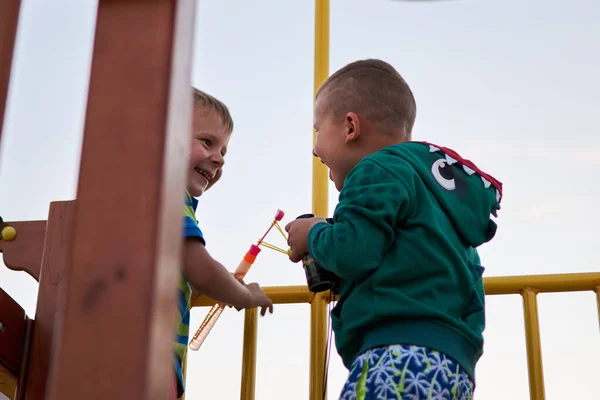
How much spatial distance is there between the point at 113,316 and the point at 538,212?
8.19 ft

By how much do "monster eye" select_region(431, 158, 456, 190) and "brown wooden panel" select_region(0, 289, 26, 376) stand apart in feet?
3.04

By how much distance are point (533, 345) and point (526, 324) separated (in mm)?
52

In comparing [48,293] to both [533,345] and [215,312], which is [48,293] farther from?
[533,345]

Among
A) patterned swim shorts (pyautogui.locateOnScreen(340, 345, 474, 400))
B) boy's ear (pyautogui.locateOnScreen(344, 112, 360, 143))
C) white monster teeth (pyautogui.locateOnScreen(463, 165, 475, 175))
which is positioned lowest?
patterned swim shorts (pyautogui.locateOnScreen(340, 345, 474, 400))

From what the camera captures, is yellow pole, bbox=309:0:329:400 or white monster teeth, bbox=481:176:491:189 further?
yellow pole, bbox=309:0:329:400

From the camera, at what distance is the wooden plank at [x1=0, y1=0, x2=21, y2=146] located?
1.06 metres

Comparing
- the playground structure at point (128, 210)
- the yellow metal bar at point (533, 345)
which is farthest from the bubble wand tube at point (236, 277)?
the playground structure at point (128, 210)

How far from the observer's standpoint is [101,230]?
2.44ft

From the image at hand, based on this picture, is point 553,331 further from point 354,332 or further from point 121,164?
point 121,164

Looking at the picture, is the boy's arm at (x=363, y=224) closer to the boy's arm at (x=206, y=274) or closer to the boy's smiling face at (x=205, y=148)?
the boy's arm at (x=206, y=274)

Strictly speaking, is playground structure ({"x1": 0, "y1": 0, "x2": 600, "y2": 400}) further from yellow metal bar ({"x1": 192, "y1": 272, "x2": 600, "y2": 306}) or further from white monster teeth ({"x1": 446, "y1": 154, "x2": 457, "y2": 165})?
yellow metal bar ({"x1": 192, "y1": 272, "x2": 600, "y2": 306})

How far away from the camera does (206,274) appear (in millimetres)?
1812

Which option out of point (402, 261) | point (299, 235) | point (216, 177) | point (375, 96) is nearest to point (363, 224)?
point (402, 261)

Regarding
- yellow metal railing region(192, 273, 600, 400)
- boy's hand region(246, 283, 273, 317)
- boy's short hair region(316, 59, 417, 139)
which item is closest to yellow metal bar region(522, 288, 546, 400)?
yellow metal railing region(192, 273, 600, 400)
